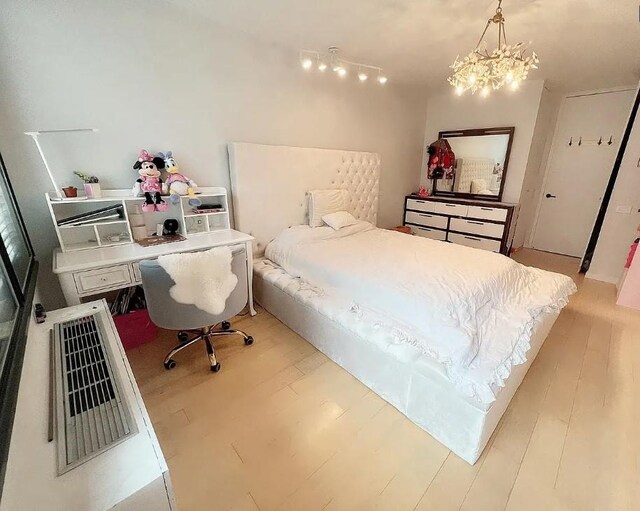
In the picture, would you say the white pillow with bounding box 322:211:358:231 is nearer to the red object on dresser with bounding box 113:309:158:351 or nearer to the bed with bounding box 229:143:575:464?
the bed with bounding box 229:143:575:464

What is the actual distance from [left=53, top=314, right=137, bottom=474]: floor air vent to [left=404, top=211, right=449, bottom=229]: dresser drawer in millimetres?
4181

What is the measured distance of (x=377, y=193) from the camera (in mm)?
3984

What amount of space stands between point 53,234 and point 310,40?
102 inches

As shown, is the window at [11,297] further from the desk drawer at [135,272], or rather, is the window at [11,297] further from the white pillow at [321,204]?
the white pillow at [321,204]

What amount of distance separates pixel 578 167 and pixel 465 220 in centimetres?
194

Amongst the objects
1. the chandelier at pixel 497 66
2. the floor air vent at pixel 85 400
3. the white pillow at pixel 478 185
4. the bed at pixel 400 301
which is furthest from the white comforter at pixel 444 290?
the white pillow at pixel 478 185

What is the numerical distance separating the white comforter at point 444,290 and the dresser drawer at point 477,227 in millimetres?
1542

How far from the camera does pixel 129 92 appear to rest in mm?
2051

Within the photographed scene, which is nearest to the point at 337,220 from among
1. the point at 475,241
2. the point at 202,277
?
the point at 202,277

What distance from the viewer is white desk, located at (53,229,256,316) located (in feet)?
5.51

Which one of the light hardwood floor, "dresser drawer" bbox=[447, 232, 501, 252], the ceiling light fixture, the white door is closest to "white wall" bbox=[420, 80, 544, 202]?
"dresser drawer" bbox=[447, 232, 501, 252]

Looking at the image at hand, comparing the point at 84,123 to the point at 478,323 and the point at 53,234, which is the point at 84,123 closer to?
the point at 53,234

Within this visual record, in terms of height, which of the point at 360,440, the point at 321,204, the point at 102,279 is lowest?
the point at 360,440

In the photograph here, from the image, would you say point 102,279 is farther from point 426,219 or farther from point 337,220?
point 426,219
